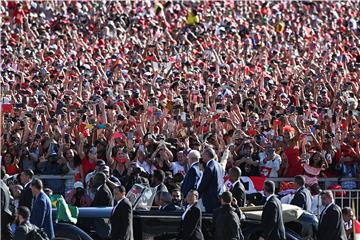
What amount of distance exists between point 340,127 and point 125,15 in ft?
51.7

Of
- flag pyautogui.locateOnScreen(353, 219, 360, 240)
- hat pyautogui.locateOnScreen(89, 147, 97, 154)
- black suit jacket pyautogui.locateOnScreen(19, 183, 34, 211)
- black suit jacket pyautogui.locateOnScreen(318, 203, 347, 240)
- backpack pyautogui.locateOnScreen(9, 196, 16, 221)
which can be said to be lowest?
flag pyautogui.locateOnScreen(353, 219, 360, 240)

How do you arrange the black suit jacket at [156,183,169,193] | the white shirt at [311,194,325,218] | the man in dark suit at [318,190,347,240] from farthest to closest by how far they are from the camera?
the white shirt at [311,194,325,218], the black suit jacket at [156,183,169,193], the man in dark suit at [318,190,347,240]

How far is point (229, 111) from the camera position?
2520 centimetres

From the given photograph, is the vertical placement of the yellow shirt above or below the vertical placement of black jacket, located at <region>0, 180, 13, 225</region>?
above

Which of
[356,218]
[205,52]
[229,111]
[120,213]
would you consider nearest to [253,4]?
[205,52]

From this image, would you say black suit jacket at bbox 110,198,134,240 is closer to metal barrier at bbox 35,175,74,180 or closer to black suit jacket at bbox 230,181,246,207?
black suit jacket at bbox 230,181,246,207

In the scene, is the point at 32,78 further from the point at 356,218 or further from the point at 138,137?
the point at 356,218

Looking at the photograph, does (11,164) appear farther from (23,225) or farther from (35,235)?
(35,235)

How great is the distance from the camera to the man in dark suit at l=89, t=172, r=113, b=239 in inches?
734

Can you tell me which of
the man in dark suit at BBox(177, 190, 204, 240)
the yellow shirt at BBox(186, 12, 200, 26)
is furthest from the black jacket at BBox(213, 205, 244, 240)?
the yellow shirt at BBox(186, 12, 200, 26)

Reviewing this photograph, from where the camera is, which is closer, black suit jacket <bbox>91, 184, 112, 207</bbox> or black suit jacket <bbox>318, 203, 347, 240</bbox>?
black suit jacket <bbox>318, 203, 347, 240</bbox>

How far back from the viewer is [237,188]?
19.7 m

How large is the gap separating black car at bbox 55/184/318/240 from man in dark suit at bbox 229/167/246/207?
2.77ft

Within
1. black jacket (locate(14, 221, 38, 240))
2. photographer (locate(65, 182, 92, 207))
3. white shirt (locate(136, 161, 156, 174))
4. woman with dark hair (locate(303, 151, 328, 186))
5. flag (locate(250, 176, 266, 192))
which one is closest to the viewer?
black jacket (locate(14, 221, 38, 240))
